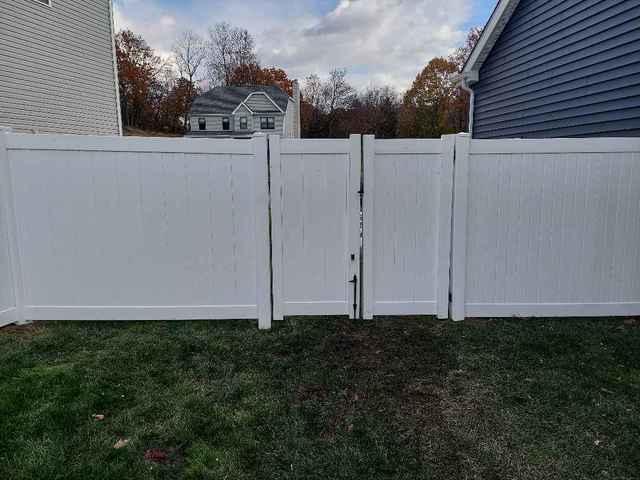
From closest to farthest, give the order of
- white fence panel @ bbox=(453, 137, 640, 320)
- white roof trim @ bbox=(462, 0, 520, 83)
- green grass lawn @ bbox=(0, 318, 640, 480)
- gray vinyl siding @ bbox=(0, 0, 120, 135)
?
green grass lawn @ bbox=(0, 318, 640, 480) < white fence panel @ bbox=(453, 137, 640, 320) < white roof trim @ bbox=(462, 0, 520, 83) < gray vinyl siding @ bbox=(0, 0, 120, 135)

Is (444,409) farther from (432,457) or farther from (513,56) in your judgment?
(513,56)

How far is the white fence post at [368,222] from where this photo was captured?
12.7 ft

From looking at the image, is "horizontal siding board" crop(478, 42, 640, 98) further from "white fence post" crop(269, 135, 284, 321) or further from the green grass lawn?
"white fence post" crop(269, 135, 284, 321)

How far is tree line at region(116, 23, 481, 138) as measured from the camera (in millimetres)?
34750

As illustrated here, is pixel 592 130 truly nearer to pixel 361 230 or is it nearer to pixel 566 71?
pixel 566 71

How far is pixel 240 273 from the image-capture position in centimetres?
405

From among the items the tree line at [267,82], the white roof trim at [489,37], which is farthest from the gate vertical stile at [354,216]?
the tree line at [267,82]

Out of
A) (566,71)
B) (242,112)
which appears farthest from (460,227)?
(242,112)

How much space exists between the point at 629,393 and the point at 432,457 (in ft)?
5.25

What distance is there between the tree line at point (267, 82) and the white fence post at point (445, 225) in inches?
1167

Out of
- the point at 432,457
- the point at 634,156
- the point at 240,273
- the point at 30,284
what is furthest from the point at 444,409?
the point at 30,284

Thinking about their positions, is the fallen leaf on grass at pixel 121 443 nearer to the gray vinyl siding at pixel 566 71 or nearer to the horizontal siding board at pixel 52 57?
the gray vinyl siding at pixel 566 71

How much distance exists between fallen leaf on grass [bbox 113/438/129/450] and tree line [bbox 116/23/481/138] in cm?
3220

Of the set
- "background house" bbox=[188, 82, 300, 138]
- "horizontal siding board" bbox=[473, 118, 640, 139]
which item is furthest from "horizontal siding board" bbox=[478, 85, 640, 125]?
"background house" bbox=[188, 82, 300, 138]
